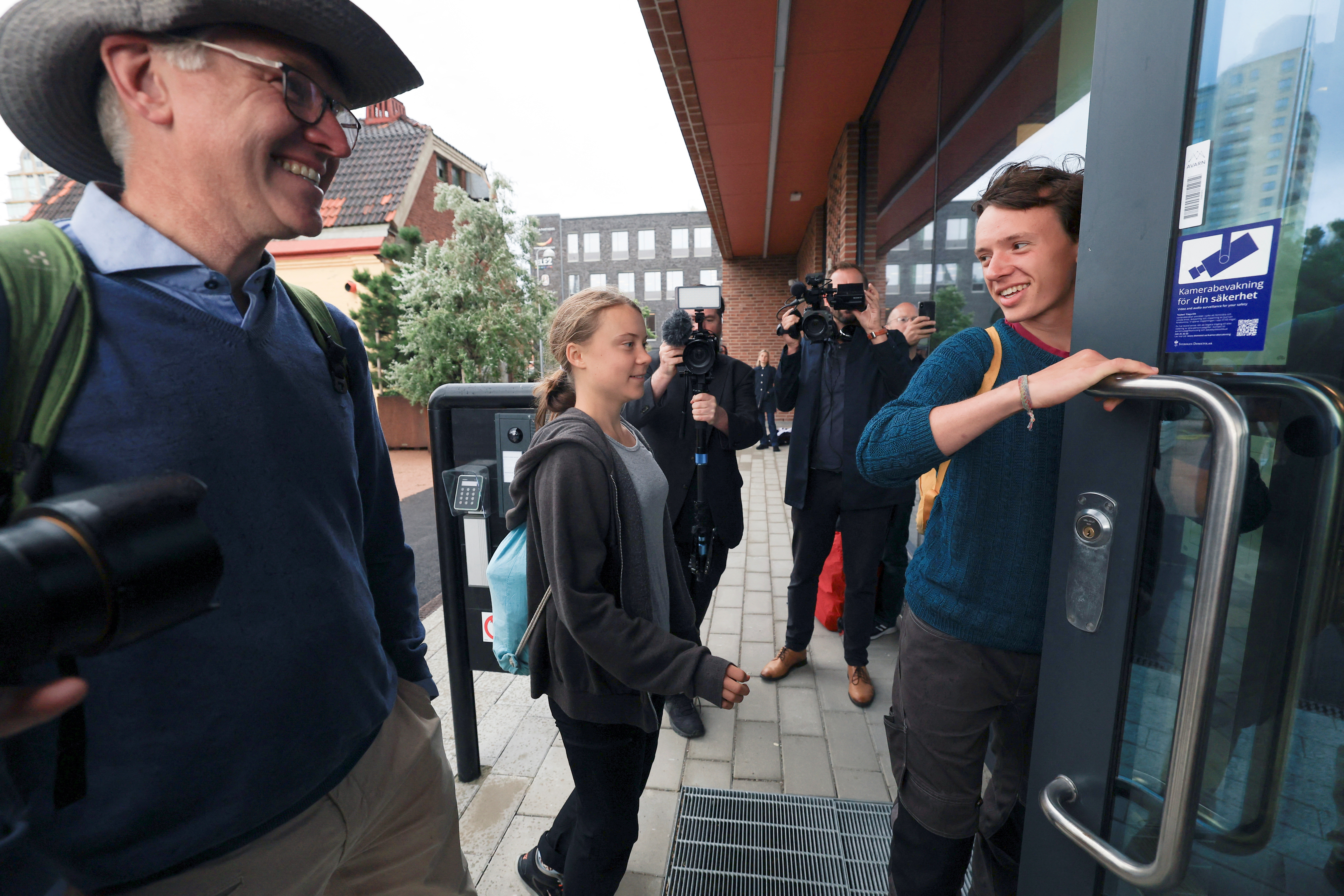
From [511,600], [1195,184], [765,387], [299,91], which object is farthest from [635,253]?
[1195,184]

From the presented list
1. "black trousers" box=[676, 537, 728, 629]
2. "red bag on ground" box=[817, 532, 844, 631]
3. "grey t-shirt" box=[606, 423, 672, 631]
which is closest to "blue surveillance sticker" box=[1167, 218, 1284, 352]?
"grey t-shirt" box=[606, 423, 672, 631]

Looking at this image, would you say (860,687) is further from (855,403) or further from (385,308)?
(385,308)

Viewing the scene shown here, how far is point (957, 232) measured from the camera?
3693 mm

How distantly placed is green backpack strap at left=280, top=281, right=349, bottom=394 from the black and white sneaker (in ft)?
5.19

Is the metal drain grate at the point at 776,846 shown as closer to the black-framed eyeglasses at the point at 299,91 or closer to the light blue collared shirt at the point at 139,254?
the light blue collared shirt at the point at 139,254

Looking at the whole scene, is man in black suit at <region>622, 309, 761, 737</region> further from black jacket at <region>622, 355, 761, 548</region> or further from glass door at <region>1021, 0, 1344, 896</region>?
glass door at <region>1021, 0, 1344, 896</region>

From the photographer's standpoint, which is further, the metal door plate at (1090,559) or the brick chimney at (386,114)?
the brick chimney at (386,114)

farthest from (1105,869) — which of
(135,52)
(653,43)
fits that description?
(653,43)

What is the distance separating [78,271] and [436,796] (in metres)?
1.18

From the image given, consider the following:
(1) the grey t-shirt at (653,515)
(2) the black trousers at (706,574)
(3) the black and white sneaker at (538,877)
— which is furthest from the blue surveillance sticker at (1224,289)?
(2) the black trousers at (706,574)

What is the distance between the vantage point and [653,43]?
4.80m

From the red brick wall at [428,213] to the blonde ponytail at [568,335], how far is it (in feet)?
64.0

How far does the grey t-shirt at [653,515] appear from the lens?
5.26 ft

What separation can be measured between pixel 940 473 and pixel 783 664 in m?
1.94
